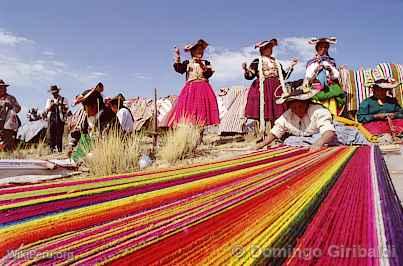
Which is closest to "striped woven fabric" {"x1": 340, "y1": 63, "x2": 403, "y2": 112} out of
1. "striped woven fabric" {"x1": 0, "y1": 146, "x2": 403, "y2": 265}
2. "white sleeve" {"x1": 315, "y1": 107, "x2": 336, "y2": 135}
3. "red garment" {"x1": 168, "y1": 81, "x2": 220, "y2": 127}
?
"red garment" {"x1": 168, "y1": 81, "x2": 220, "y2": 127}

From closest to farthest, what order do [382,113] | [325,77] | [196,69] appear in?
[382,113]
[325,77]
[196,69]

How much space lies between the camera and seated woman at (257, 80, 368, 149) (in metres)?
3.96

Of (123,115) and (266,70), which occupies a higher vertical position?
(266,70)

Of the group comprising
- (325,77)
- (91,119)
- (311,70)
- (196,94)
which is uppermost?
(311,70)

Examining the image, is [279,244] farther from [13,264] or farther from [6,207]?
[6,207]

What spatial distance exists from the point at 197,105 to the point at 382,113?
2.56m

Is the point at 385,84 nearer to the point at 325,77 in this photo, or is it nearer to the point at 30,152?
the point at 325,77

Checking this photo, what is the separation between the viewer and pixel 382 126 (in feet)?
17.7

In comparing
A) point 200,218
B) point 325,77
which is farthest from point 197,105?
point 200,218

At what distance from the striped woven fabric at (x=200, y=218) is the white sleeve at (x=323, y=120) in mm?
1716

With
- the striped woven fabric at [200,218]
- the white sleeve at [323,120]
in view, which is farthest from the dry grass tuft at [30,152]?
the striped woven fabric at [200,218]

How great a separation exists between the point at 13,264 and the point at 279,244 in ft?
2.27

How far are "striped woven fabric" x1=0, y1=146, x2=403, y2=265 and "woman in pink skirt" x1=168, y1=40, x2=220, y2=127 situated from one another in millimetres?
4092

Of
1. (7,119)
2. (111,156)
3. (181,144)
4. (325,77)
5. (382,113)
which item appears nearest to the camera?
(111,156)
